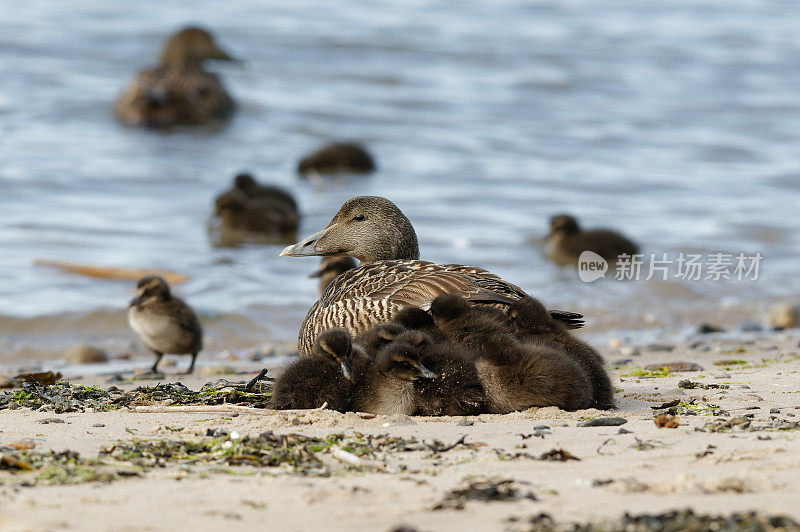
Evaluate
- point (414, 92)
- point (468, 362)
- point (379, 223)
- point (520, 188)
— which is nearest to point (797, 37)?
point (414, 92)

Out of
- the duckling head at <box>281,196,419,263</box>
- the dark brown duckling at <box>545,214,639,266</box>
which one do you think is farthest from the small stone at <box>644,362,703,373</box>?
the dark brown duckling at <box>545,214,639,266</box>

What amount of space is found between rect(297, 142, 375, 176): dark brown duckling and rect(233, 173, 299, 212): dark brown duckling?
171cm

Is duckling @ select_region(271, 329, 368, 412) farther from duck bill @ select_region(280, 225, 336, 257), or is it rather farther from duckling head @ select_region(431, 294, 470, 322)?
duck bill @ select_region(280, 225, 336, 257)

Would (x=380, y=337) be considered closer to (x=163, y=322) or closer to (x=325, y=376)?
(x=325, y=376)

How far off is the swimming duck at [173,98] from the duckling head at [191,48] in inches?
57.9

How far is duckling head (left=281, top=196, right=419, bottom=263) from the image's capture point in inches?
281

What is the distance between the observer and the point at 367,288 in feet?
19.6

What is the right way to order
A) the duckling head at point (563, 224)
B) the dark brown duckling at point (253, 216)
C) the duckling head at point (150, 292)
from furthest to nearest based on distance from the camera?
the dark brown duckling at point (253, 216), the duckling head at point (563, 224), the duckling head at point (150, 292)

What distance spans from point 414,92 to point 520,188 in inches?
246

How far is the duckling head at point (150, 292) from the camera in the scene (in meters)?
8.33

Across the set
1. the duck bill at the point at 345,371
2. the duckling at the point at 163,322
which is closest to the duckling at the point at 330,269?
the duckling at the point at 163,322

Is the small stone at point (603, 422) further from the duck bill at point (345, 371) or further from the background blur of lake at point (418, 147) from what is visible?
the background blur of lake at point (418, 147)

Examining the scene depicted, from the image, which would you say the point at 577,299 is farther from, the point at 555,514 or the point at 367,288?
the point at 555,514

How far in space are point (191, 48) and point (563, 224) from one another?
10.5 meters
